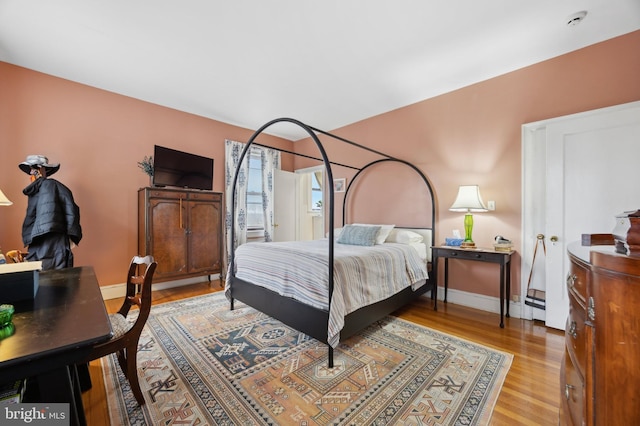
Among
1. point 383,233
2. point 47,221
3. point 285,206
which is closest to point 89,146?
point 47,221

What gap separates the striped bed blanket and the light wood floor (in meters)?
0.52

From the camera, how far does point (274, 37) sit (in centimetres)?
237

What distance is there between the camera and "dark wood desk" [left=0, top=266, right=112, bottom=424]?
0.73 metres

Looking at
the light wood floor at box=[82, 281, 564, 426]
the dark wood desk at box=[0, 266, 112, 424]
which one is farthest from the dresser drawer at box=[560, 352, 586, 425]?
the dark wood desk at box=[0, 266, 112, 424]

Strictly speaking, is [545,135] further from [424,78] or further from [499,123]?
[424,78]

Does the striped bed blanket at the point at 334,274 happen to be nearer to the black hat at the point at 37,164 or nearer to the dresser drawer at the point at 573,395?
the dresser drawer at the point at 573,395

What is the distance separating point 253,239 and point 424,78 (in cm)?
374

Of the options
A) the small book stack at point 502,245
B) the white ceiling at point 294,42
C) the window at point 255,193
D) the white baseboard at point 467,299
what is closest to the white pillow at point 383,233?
the white baseboard at point 467,299

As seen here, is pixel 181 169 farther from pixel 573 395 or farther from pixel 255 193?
pixel 573 395

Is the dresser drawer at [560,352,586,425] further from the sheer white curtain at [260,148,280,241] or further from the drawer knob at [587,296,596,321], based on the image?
the sheer white curtain at [260,148,280,241]

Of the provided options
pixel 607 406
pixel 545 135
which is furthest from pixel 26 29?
pixel 545 135

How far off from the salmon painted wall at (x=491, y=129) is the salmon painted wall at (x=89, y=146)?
11.6 ft

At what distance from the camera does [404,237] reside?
3377mm

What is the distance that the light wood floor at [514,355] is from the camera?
1469 mm
